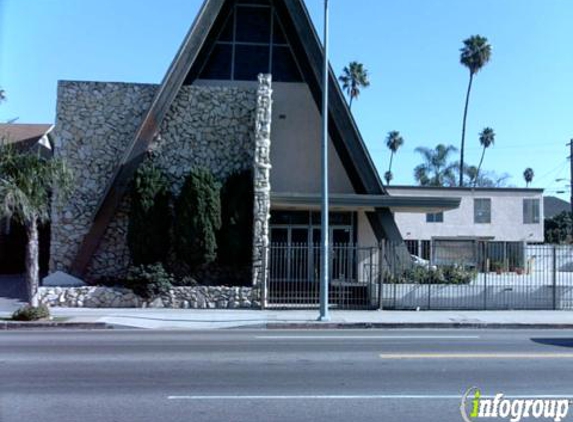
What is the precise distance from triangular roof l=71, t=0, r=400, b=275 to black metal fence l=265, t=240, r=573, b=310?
3.71 m

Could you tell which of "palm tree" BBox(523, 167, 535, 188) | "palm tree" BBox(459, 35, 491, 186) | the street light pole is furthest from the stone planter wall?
"palm tree" BBox(523, 167, 535, 188)

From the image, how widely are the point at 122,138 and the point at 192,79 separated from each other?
178 inches

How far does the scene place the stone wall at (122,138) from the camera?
2292cm

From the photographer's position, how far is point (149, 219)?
21.4m

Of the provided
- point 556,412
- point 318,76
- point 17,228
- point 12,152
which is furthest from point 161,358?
point 17,228

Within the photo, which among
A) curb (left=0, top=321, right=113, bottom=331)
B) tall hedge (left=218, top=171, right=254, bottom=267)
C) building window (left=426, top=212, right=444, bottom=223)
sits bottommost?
curb (left=0, top=321, right=113, bottom=331)

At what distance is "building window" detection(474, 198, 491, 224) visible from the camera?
4800cm

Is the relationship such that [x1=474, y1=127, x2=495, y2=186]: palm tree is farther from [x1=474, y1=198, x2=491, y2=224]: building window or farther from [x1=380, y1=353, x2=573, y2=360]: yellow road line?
[x1=380, y1=353, x2=573, y2=360]: yellow road line

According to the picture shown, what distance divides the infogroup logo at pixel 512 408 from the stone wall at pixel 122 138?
53.9 ft


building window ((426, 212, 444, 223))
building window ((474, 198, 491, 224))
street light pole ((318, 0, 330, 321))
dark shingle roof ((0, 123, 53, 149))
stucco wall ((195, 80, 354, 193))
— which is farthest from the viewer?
building window ((474, 198, 491, 224))

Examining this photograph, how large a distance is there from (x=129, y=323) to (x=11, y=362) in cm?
657

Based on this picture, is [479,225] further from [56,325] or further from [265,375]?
[265,375]

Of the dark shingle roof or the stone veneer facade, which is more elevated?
the dark shingle roof

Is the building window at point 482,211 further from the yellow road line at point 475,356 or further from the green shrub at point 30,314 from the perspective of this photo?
the yellow road line at point 475,356
